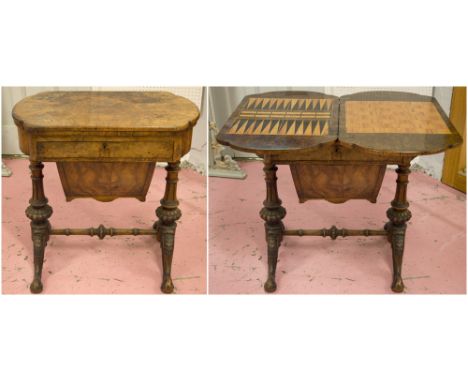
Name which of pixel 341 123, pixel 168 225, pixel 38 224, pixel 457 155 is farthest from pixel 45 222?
pixel 457 155

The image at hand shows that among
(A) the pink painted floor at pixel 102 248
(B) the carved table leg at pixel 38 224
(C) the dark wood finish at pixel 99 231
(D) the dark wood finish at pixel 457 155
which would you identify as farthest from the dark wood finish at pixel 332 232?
(B) the carved table leg at pixel 38 224

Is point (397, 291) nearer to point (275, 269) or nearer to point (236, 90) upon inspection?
point (275, 269)

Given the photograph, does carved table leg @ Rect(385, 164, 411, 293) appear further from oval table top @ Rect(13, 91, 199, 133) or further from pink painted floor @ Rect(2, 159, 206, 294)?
oval table top @ Rect(13, 91, 199, 133)

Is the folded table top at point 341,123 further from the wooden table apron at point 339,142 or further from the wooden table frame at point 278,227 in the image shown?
the wooden table frame at point 278,227

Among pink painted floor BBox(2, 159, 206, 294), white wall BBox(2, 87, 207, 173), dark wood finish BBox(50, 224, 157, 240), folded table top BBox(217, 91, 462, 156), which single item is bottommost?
pink painted floor BBox(2, 159, 206, 294)

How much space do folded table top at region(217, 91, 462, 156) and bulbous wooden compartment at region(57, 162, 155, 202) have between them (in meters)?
0.62

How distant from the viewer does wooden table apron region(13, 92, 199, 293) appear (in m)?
3.19

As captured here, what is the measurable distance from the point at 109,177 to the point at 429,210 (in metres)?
2.02

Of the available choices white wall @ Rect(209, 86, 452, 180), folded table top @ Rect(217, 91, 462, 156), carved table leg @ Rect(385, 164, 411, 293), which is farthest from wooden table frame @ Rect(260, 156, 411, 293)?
white wall @ Rect(209, 86, 452, 180)

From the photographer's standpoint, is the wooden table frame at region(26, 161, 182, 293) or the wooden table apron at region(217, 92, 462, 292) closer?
the wooden table apron at region(217, 92, 462, 292)

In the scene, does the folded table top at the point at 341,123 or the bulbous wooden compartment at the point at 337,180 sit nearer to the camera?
the folded table top at the point at 341,123

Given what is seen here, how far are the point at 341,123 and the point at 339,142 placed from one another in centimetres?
22

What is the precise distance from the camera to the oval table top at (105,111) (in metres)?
3.18

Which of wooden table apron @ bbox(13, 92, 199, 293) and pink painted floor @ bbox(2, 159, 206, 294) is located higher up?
wooden table apron @ bbox(13, 92, 199, 293)
